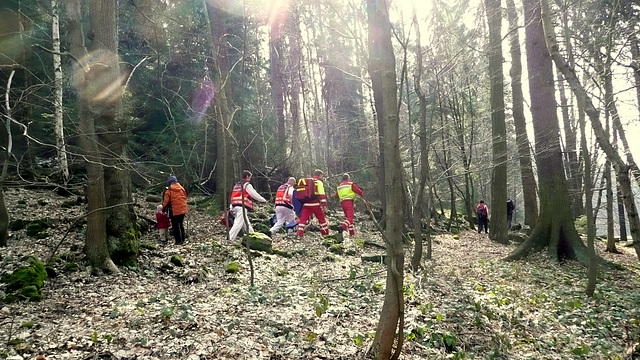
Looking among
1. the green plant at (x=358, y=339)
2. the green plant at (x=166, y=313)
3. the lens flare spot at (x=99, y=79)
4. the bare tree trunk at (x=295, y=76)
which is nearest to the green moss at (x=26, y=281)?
the green plant at (x=166, y=313)

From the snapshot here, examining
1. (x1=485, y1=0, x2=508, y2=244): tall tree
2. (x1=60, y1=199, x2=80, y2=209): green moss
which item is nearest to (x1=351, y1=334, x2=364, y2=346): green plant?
(x1=60, y1=199, x2=80, y2=209): green moss

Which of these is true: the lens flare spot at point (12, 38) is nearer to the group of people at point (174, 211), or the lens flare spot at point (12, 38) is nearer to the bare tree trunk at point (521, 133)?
the group of people at point (174, 211)

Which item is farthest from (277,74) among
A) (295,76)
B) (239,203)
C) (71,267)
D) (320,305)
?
(320,305)

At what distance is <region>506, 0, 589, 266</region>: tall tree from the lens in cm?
1035

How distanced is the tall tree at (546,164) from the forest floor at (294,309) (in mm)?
563

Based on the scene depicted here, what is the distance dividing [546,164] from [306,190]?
6.51 metres

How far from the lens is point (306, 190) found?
11586 mm

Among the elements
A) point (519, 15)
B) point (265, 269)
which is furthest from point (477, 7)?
point (265, 269)

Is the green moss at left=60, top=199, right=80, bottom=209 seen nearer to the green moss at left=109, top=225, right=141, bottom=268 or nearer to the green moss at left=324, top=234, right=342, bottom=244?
the green moss at left=109, top=225, right=141, bottom=268

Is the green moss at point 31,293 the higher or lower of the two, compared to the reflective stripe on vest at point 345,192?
lower

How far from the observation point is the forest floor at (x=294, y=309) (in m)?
4.56

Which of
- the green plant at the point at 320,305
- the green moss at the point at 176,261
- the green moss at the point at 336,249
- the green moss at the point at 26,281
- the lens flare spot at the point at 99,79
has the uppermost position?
the lens flare spot at the point at 99,79

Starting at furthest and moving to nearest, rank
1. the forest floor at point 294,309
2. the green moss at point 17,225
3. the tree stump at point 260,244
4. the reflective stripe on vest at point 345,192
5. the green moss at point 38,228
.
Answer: the reflective stripe on vest at point 345,192 → the tree stump at point 260,244 → the green moss at point 17,225 → the green moss at point 38,228 → the forest floor at point 294,309

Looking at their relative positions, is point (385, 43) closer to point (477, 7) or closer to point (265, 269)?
point (265, 269)
